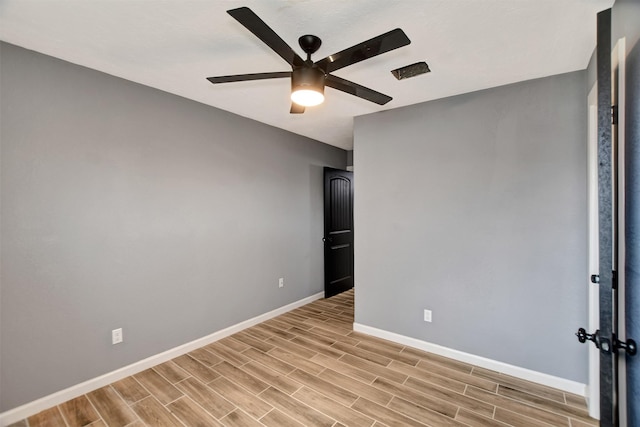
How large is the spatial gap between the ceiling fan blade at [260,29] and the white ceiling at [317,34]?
0.97ft

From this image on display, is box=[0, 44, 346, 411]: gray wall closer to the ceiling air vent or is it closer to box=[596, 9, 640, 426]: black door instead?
the ceiling air vent

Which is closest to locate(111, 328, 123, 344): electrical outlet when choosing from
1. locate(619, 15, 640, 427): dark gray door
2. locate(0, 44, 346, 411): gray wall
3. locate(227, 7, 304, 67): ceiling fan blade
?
locate(0, 44, 346, 411): gray wall

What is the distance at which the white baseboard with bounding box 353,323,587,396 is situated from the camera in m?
2.33

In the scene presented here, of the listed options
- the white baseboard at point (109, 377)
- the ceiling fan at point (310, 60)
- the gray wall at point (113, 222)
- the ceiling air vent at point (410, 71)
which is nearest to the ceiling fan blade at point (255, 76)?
the ceiling fan at point (310, 60)

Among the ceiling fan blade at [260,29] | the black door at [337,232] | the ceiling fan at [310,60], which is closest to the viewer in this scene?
the ceiling fan blade at [260,29]

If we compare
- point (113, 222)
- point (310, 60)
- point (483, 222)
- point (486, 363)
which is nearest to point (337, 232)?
point (483, 222)

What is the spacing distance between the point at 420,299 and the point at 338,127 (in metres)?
2.36

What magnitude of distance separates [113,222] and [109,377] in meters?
1.29

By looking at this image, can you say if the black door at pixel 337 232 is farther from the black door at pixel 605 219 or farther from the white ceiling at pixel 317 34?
the black door at pixel 605 219

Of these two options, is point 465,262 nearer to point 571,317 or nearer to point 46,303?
point 571,317

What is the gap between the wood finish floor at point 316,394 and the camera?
2031 millimetres

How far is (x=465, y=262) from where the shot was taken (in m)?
2.79

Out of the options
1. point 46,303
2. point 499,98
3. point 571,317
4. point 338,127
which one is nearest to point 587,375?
point 571,317

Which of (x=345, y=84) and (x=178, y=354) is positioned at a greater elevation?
(x=345, y=84)
